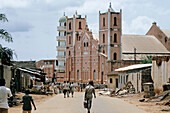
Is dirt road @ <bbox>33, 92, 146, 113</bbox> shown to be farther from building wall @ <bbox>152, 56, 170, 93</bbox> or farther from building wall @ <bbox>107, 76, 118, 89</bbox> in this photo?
building wall @ <bbox>107, 76, 118, 89</bbox>

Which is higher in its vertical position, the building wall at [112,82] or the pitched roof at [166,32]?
the pitched roof at [166,32]

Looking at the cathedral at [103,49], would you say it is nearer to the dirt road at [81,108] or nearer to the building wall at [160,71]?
the building wall at [160,71]

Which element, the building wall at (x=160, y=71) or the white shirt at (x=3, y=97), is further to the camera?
the building wall at (x=160, y=71)

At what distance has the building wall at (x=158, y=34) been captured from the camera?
91.3 meters

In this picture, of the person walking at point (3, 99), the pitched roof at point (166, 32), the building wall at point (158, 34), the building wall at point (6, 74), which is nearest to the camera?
the person walking at point (3, 99)

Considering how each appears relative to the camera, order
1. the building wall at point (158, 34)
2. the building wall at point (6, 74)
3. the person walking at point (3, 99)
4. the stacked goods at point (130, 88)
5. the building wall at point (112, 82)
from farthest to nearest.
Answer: the building wall at point (158, 34), the building wall at point (112, 82), the stacked goods at point (130, 88), the building wall at point (6, 74), the person walking at point (3, 99)

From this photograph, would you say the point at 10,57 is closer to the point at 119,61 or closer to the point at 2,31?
the point at 2,31

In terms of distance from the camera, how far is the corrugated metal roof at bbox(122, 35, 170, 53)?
3345 inches

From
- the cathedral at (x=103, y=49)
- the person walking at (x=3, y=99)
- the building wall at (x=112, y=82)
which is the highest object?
the cathedral at (x=103, y=49)

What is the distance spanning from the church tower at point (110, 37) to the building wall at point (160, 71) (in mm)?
42703

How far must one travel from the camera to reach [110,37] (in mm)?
77062

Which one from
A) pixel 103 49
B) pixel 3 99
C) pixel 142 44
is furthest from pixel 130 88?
pixel 142 44

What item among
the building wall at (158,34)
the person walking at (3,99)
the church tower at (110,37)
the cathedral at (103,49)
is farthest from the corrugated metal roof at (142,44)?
the person walking at (3,99)

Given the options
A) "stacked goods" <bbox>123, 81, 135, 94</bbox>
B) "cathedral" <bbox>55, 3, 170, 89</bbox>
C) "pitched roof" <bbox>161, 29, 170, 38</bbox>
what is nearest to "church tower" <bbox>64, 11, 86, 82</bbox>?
"cathedral" <bbox>55, 3, 170, 89</bbox>
